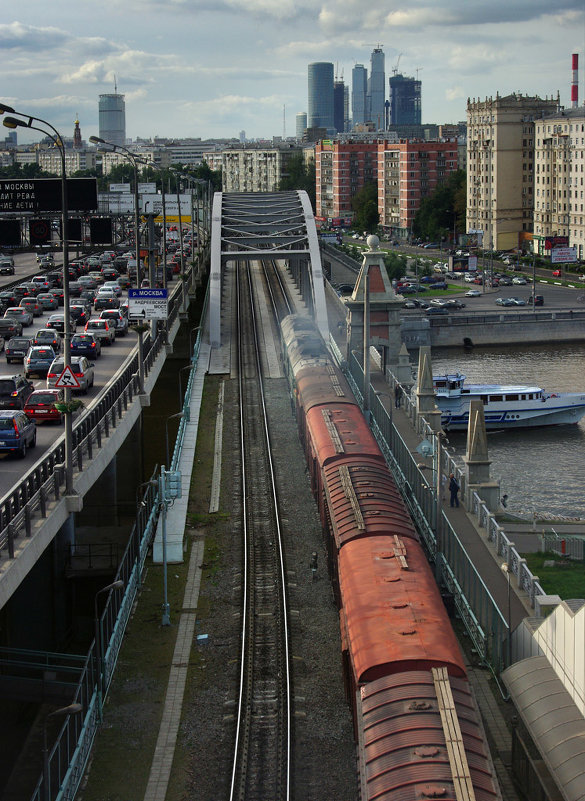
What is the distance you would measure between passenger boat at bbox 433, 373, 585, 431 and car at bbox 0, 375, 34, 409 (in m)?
27.5

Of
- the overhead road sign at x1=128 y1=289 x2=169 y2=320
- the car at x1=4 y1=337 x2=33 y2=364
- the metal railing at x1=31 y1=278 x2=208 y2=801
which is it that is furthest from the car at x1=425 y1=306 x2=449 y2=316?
the metal railing at x1=31 y1=278 x2=208 y2=801

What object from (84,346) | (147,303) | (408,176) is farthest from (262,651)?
(408,176)

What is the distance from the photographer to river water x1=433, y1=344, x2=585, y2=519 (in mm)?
43656

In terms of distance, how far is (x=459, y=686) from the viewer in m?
16.1

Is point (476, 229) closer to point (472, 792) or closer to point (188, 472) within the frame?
point (188, 472)

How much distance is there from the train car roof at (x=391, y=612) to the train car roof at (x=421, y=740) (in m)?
0.34

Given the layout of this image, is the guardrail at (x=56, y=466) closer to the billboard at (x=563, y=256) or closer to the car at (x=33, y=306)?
the car at (x=33, y=306)

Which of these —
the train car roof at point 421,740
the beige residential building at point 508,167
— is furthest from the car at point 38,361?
the beige residential building at point 508,167

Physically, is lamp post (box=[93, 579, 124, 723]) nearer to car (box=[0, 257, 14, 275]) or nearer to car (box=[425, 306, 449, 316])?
car (box=[0, 257, 14, 275])

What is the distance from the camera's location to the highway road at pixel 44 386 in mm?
26778

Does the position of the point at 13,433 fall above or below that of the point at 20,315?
below

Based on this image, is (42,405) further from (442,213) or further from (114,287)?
(442,213)

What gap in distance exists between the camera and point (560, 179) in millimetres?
125375

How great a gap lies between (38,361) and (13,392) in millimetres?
6778
